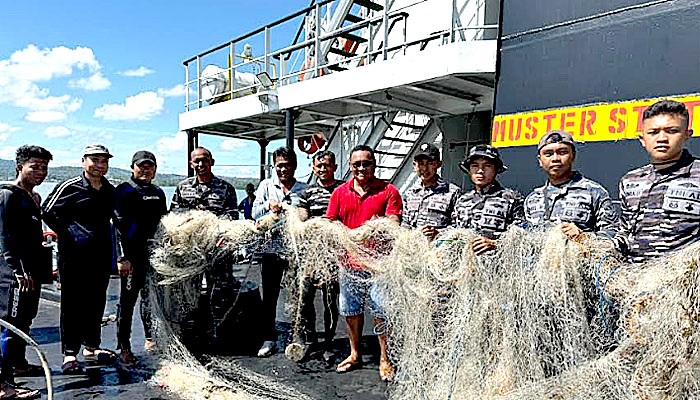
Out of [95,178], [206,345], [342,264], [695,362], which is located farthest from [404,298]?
[95,178]

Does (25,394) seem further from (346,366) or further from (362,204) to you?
(362,204)

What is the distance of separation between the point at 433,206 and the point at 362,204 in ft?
1.66

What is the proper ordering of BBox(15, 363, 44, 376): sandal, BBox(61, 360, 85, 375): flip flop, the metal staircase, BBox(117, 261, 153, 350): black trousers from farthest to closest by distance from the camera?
the metal staircase
BBox(117, 261, 153, 350): black trousers
BBox(61, 360, 85, 375): flip flop
BBox(15, 363, 44, 376): sandal

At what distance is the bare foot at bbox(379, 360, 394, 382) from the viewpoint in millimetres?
3586

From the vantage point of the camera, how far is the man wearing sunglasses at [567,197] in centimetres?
253

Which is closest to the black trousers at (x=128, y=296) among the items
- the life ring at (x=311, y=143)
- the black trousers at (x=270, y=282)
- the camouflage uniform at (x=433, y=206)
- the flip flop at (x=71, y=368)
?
the flip flop at (x=71, y=368)

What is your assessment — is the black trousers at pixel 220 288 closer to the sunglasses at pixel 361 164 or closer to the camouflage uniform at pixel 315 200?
the camouflage uniform at pixel 315 200

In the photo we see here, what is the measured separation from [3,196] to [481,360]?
3.21 metres

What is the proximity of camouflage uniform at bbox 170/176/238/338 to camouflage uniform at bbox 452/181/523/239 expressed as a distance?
2041 mm

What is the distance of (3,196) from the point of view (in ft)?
10.9

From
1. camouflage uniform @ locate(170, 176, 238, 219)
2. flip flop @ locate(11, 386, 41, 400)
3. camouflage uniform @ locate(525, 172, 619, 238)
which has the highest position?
camouflage uniform @ locate(525, 172, 619, 238)

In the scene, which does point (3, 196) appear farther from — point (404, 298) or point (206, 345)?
point (404, 298)

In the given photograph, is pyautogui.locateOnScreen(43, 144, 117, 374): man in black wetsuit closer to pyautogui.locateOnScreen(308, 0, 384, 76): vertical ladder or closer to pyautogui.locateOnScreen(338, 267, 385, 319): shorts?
pyautogui.locateOnScreen(338, 267, 385, 319): shorts

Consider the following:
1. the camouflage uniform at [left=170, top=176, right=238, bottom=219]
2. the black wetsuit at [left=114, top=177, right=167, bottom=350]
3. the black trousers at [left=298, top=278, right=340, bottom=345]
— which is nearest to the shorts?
the black trousers at [left=298, top=278, right=340, bottom=345]
